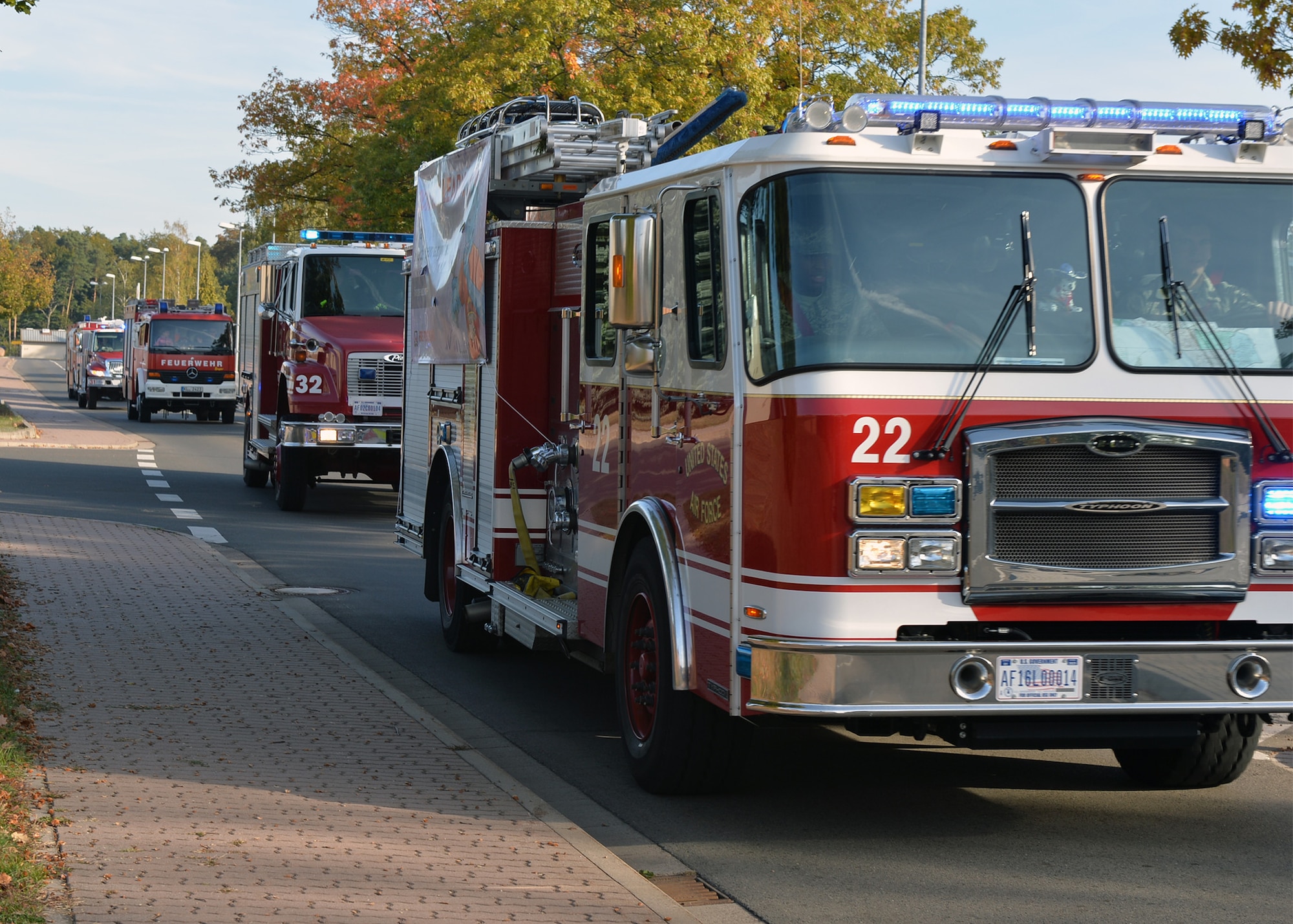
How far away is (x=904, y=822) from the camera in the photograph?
6.80 m

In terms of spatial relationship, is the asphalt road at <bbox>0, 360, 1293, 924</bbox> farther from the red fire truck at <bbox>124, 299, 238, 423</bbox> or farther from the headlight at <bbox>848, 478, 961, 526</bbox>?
the red fire truck at <bbox>124, 299, 238, 423</bbox>

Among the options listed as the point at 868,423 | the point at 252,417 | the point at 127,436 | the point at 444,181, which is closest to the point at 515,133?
the point at 444,181

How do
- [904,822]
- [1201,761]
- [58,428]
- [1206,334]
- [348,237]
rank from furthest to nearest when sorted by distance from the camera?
[58,428] < [348,237] < [1201,761] < [904,822] < [1206,334]

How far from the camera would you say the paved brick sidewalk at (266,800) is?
5359mm

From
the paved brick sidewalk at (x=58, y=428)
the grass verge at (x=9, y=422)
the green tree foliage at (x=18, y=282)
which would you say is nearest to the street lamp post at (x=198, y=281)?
the green tree foliage at (x=18, y=282)

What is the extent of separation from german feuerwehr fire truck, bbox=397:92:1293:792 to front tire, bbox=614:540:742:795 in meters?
0.02

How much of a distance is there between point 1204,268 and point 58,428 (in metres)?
33.6

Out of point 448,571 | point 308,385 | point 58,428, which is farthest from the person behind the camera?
point 58,428

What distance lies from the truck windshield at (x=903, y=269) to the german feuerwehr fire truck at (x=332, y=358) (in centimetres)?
1288

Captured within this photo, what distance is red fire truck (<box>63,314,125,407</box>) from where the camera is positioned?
49.1 m

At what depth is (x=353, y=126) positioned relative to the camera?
41.0 metres

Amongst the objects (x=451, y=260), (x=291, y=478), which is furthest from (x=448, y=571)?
(x=291, y=478)

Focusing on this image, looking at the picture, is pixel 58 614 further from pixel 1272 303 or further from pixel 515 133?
pixel 1272 303

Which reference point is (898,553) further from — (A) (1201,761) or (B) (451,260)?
(B) (451,260)
